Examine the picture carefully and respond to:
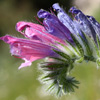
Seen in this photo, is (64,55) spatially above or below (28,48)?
below

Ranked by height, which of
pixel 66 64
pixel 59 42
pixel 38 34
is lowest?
pixel 66 64

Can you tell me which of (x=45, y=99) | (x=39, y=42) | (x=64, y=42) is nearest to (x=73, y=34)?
(x=64, y=42)

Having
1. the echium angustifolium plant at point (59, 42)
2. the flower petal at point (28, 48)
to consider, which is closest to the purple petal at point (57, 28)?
the echium angustifolium plant at point (59, 42)

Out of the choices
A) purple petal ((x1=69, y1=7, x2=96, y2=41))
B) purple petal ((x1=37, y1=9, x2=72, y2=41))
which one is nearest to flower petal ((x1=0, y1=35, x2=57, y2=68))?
purple petal ((x1=37, y1=9, x2=72, y2=41))

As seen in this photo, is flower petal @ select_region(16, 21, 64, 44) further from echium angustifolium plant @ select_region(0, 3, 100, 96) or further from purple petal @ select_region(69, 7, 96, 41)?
purple petal @ select_region(69, 7, 96, 41)

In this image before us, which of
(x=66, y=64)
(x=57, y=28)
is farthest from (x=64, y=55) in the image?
(x=57, y=28)

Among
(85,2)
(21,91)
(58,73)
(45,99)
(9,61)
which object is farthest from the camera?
(85,2)

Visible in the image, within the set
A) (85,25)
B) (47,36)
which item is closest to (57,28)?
(47,36)

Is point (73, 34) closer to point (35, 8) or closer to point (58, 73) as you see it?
point (58, 73)

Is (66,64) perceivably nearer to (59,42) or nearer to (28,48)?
(59,42)
